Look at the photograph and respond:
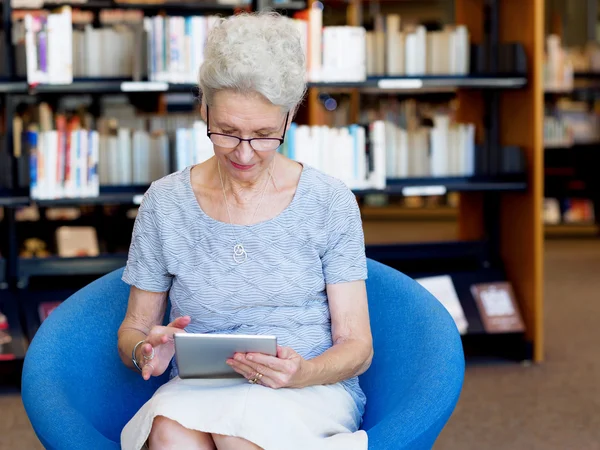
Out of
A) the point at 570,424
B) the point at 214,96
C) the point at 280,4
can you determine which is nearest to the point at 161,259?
the point at 214,96

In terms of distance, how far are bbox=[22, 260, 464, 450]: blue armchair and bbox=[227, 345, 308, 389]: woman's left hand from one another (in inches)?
8.1

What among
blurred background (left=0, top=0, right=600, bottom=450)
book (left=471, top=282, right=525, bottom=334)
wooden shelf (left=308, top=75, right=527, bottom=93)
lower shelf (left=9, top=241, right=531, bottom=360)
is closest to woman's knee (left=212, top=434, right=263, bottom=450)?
blurred background (left=0, top=0, right=600, bottom=450)

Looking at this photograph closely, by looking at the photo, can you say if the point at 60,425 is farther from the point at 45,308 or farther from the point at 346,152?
the point at 346,152

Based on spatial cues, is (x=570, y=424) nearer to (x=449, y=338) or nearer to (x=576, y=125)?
(x=449, y=338)

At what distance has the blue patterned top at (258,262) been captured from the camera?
2.00 metres

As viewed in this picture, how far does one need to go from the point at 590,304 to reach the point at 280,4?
8.96 ft

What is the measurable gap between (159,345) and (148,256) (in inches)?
10.5

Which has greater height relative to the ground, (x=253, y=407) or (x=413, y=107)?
(x=413, y=107)

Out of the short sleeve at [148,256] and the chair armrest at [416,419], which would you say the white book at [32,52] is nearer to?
the short sleeve at [148,256]

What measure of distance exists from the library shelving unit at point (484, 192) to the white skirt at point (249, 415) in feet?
7.04

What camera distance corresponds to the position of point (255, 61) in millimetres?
1872

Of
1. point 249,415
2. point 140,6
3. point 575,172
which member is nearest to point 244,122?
point 249,415

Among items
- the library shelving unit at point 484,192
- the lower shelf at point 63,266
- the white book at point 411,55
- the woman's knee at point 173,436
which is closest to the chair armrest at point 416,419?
the woman's knee at point 173,436

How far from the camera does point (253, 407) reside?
5.75ft
